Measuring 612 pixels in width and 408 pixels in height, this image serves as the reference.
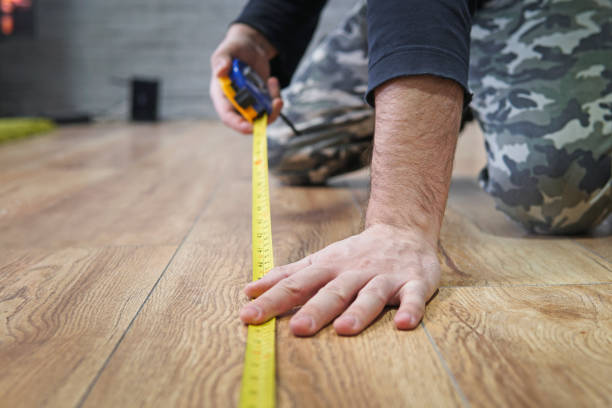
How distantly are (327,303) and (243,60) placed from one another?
795 millimetres

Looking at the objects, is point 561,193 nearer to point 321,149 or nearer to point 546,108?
point 546,108

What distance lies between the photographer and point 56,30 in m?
4.81

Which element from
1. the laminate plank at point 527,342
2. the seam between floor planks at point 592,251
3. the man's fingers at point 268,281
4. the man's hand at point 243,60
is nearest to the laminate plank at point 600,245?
the seam between floor planks at point 592,251

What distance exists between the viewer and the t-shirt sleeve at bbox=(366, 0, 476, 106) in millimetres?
780

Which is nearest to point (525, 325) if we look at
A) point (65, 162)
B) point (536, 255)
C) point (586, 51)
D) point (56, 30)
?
point (536, 255)

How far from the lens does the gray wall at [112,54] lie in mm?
4793

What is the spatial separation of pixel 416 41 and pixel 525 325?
17.1 inches

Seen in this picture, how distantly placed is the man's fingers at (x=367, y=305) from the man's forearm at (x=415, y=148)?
0.12m

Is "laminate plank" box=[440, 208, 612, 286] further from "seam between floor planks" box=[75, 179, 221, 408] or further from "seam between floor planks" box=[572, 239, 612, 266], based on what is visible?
"seam between floor planks" box=[75, 179, 221, 408]

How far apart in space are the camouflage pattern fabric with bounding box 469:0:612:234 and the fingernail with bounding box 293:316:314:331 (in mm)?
686

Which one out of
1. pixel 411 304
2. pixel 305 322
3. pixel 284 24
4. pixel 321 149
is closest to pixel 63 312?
pixel 305 322

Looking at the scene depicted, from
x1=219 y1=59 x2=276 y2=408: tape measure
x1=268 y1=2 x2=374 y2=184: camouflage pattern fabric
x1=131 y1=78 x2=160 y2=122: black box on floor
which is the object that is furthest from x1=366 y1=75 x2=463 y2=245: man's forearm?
x1=131 y1=78 x2=160 y2=122: black box on floor

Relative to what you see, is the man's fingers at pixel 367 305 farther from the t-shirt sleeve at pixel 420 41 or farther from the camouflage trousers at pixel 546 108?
the camouflage trousers at pixel 546 108

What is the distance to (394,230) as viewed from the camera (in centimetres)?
79
